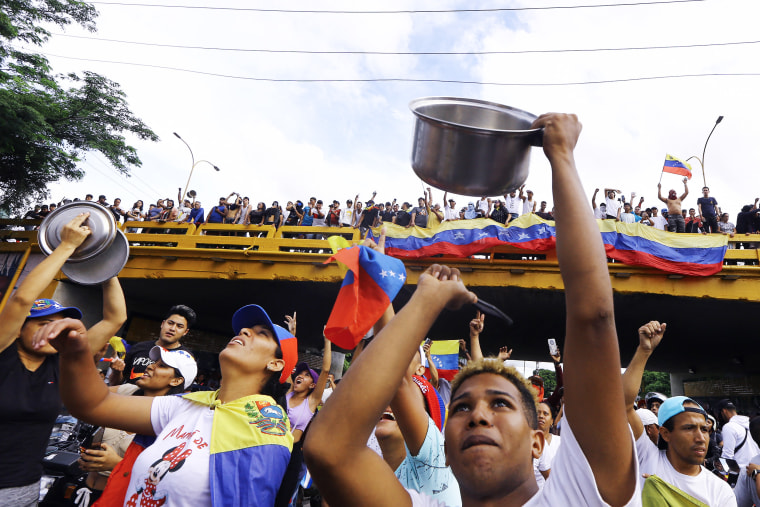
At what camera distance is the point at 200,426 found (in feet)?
6.91

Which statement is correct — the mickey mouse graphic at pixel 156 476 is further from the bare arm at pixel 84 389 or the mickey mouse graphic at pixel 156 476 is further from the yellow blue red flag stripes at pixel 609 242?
the yellow blue red flag stripes at pixel 609 242

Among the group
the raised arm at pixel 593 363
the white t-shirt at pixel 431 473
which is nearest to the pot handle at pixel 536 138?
the raised arm at pixel 593 363

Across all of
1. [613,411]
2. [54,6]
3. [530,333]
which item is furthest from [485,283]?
[54,6]

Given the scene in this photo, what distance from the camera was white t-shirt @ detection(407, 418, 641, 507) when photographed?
1.15m

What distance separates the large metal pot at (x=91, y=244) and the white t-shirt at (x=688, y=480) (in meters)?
3.43

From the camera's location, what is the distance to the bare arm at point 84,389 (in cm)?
192

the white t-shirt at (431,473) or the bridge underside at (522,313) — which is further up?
the bridge underside at (522,313)

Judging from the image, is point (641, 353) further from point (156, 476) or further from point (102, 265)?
point (102, 265)

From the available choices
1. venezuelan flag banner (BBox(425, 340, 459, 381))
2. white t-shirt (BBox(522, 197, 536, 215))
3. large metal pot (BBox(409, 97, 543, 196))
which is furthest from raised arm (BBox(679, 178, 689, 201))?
large metal pot (BBox(409, 97, 543, 196))

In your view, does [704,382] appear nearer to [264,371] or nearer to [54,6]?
[264,371]

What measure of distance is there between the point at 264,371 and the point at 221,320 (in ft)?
54.2

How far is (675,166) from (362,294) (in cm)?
1120

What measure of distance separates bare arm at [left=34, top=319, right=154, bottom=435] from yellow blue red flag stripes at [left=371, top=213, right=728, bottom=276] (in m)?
8.73

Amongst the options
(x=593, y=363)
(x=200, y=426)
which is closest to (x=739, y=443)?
(x=593, y=363)
